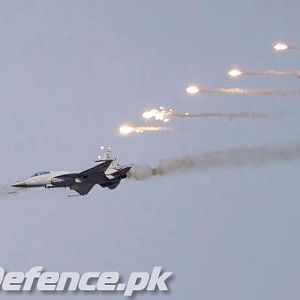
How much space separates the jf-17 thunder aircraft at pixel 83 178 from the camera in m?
112

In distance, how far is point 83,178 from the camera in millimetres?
112812

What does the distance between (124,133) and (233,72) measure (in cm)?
1644

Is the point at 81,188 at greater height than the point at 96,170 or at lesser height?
lesser

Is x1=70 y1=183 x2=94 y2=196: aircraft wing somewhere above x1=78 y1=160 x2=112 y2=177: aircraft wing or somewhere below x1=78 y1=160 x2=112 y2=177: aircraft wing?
below

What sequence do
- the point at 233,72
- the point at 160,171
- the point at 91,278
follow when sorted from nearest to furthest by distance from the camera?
the point at 91,278 → the point at 160,171 → the point at 233,72

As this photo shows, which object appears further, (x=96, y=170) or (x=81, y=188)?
(x=96, y=170)

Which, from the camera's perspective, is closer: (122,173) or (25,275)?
(25,275)

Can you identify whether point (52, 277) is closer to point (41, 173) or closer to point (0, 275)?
point (0, 275)

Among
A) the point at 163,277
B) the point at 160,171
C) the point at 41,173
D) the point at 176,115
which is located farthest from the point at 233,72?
the point at 163,277

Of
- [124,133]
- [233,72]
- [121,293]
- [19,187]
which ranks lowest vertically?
[121,293]

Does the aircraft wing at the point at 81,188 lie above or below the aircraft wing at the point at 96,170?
below

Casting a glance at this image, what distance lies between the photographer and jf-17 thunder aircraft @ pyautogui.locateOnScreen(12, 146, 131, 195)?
11188cm

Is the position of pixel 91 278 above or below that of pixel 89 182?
below

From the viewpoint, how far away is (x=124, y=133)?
110m
